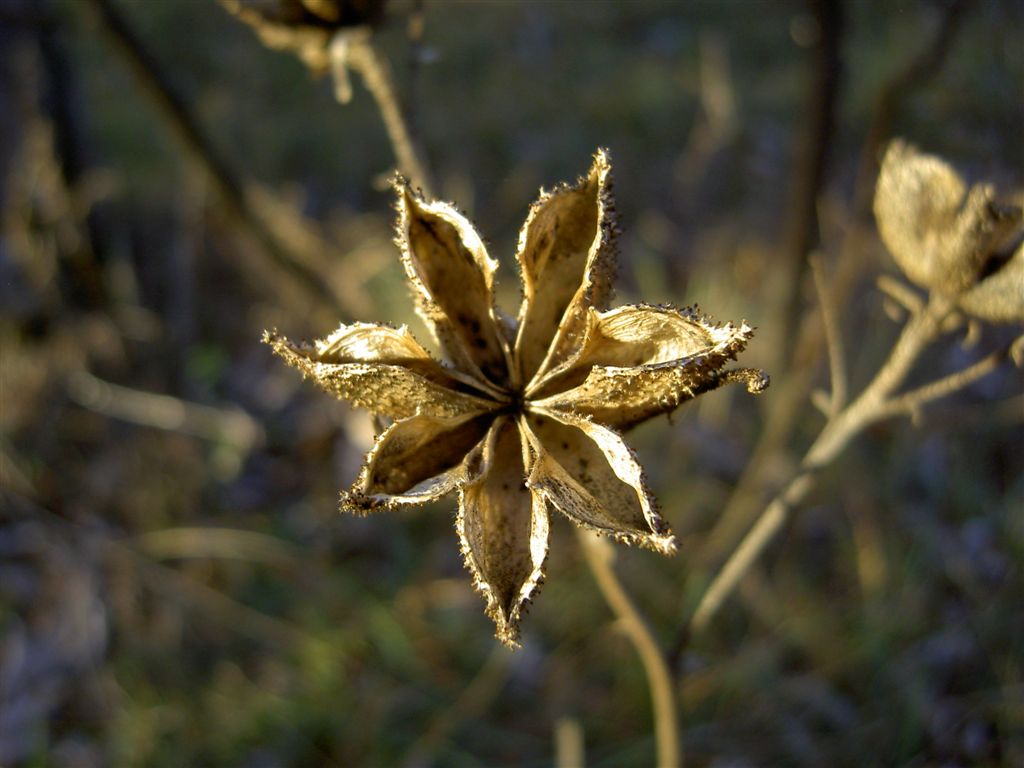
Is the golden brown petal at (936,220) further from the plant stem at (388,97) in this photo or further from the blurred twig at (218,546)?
the blurred twig at (218,546)

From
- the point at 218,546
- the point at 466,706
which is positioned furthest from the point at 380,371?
the point at 218,546

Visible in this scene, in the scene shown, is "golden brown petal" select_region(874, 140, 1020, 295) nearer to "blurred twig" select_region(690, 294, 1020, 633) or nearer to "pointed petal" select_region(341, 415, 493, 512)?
"blurred twig" select_region(690, 294, 1020, 633)

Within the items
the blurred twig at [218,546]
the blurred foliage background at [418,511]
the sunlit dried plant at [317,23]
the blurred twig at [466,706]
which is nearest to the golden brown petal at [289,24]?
the sunlit dried plant at [317,23]

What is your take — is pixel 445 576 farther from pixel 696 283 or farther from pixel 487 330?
pixel 487 330

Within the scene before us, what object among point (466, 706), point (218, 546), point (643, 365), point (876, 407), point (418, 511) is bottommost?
point (643, 365)

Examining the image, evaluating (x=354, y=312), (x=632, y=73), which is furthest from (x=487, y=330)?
(x=632, y=73)

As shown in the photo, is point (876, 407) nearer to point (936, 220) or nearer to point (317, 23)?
point (936, 220)

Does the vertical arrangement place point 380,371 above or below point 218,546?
below
